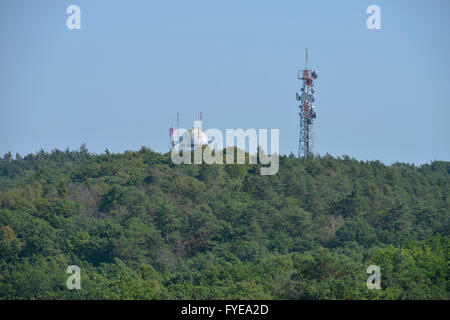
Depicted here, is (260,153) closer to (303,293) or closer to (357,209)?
(357,209)

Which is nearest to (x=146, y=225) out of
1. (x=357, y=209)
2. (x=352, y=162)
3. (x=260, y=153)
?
(x=357, y=209)

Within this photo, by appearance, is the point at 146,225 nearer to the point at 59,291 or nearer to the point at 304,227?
the point at 304,227

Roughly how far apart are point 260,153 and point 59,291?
41349 mm

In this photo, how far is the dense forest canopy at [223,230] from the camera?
64.0m

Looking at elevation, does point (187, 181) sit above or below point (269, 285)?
above

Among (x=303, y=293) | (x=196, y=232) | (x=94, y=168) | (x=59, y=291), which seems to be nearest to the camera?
(x=303, y=293)

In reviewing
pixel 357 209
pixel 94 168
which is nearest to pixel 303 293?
pixel 357 209

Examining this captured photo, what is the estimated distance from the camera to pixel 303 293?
60.9 meters

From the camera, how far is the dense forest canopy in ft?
210

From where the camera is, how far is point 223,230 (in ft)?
282

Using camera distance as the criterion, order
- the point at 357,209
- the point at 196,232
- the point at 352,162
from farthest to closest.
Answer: the point at 352,162 < the point at 357,209 < the point at 196,232
